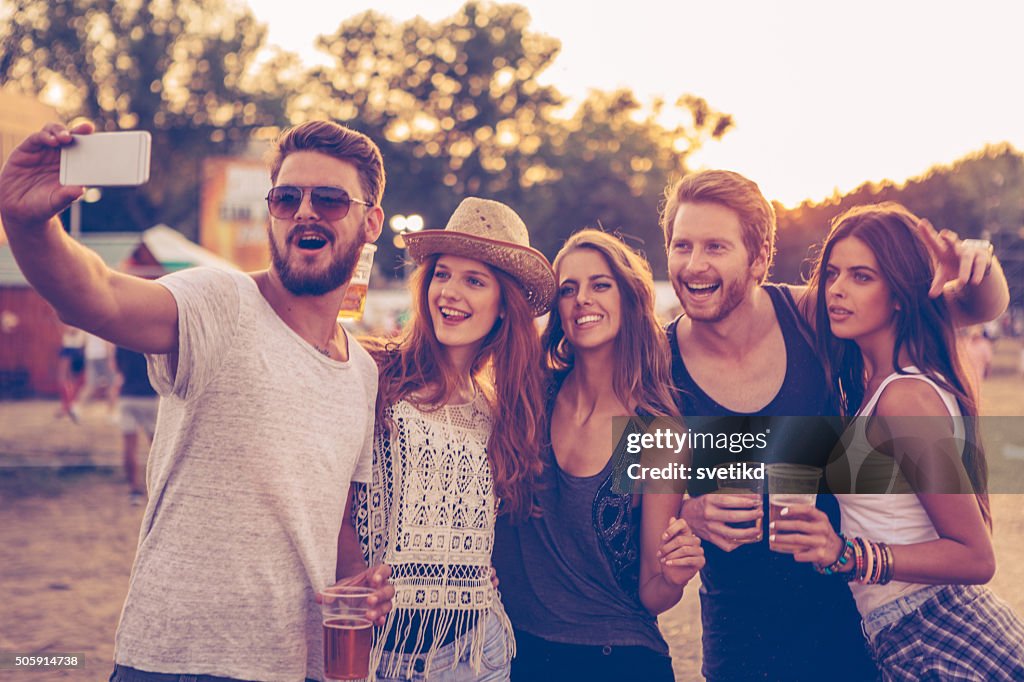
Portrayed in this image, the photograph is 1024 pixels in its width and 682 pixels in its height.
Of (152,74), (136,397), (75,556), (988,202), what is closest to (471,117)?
(152,74)

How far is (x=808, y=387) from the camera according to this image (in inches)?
123

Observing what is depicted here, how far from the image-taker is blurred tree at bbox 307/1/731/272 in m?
39.8

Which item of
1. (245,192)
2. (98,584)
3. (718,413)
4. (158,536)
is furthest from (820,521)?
(245,192)

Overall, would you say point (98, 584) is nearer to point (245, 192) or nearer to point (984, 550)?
point (984, 550)

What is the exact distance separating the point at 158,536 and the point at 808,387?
2.06 meters

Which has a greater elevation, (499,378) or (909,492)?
(499,378)

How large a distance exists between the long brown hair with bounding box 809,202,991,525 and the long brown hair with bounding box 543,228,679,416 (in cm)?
55

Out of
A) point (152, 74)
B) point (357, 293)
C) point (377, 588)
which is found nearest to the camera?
point (377, 588)

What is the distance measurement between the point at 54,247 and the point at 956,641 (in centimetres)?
241

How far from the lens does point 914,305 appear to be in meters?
2.81

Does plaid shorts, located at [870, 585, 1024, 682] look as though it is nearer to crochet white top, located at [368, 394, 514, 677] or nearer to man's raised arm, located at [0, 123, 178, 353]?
crochet white top, located at [368, 394, 514, 677]

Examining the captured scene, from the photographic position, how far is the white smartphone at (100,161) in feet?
5.90

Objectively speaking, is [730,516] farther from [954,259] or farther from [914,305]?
[954,259]

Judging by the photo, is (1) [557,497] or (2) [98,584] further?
(2) [98,584]
